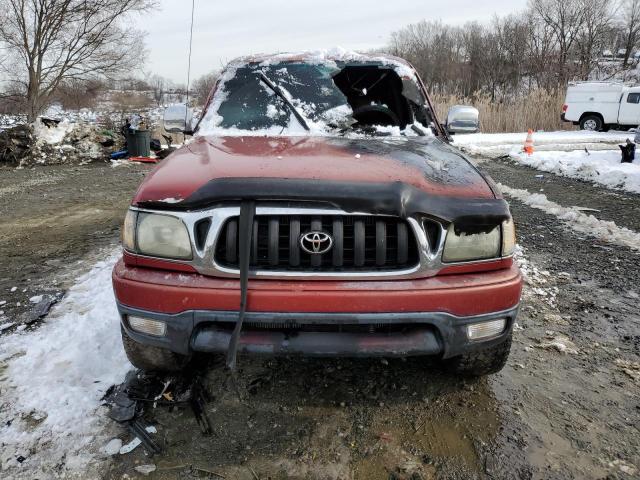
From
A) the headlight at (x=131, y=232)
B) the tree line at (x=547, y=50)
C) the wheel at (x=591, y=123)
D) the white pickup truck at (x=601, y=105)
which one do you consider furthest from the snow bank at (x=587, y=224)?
the tree line at (x=547, y=50)

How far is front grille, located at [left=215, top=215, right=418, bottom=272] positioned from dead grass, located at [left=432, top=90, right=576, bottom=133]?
19526 mm

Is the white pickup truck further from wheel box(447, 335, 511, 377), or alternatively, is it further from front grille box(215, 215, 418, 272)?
front grille box(215, 215, 418, 272)

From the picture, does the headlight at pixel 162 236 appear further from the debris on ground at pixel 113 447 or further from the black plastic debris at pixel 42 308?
the black plastic debris at pixel 42 308

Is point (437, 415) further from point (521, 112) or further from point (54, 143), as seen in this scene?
point (521, 112)

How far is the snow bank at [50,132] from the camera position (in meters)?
12.4

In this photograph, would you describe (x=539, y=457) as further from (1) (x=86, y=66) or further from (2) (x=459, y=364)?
(1) (x=86, y=66)

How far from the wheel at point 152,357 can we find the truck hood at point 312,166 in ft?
2.39

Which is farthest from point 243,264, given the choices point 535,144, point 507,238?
point 535,144

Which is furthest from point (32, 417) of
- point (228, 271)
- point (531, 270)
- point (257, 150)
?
point (531, 270)

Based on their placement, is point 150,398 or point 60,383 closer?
point 150,398

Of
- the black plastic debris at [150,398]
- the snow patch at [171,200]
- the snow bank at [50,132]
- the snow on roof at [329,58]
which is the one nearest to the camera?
the snow patch at [171,200]

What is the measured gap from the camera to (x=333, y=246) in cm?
188

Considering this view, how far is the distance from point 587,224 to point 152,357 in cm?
543

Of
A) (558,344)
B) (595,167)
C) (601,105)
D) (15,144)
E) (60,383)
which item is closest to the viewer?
(60,383)
